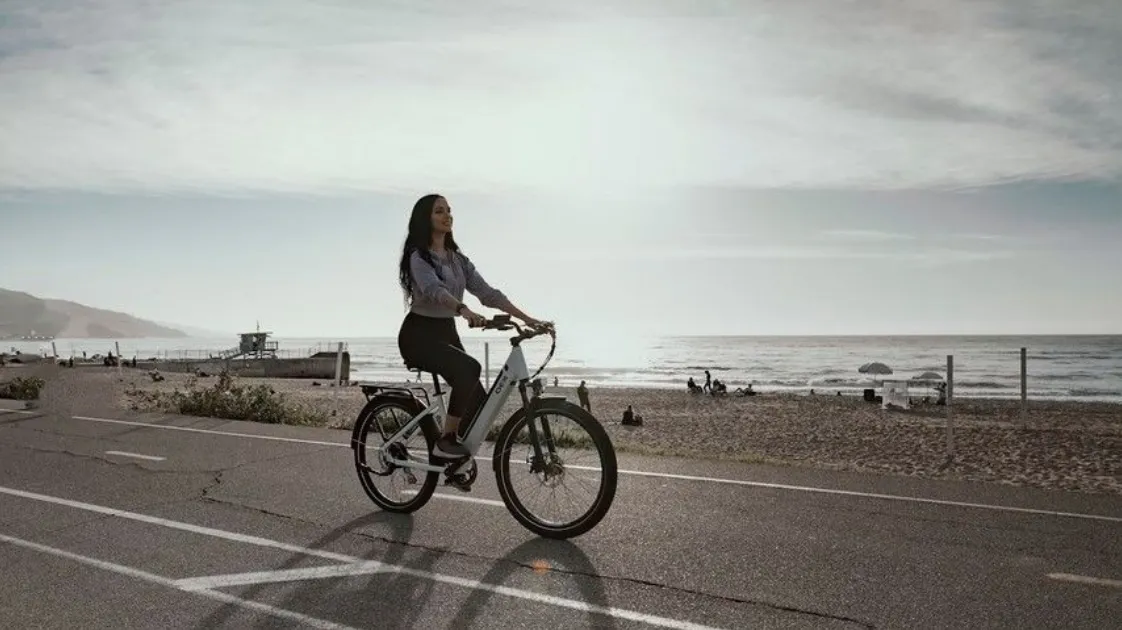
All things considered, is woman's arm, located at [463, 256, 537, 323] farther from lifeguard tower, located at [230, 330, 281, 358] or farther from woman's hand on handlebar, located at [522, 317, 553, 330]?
lifeguard tower, located at [230, 330, 281, 358]

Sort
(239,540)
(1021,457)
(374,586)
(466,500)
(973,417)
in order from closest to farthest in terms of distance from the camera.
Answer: (374,586) < (239,540) < (466,500) < (1021,457) < (973,417)

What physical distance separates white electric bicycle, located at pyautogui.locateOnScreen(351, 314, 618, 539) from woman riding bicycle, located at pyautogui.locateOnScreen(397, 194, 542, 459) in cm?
11

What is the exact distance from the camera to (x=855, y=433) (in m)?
18.8

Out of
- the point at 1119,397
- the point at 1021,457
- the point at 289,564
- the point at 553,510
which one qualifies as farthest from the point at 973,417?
the point at 289,564

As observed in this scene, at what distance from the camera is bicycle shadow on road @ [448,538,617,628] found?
4086 millimetres

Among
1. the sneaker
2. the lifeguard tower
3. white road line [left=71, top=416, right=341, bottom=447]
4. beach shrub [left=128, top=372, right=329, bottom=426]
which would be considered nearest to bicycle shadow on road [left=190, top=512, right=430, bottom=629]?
the sneaker

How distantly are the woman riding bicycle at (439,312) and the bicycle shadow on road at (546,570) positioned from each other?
97 centimetres

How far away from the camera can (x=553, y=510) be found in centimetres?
582

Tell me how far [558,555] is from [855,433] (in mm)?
15262

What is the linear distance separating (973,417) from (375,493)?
24288 millimetres

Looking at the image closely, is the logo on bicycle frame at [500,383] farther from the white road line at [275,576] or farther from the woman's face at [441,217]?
the white road line at [275,576]

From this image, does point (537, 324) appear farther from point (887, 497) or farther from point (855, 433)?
point (855, 433)

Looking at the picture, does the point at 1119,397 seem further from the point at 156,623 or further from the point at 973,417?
the point at 156,623

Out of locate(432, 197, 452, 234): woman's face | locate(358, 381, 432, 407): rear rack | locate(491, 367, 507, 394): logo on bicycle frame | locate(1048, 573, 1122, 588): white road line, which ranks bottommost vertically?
locate(1048, 573, 1122, 588): white road line
